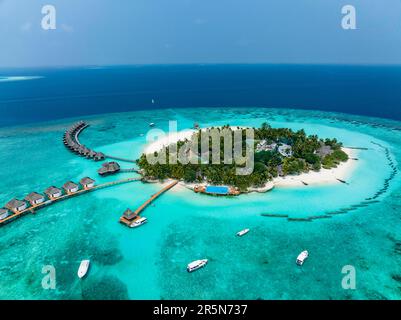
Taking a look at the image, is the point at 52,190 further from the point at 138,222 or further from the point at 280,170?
the point at 280,170

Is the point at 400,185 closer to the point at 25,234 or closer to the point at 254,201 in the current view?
the point at 254,201

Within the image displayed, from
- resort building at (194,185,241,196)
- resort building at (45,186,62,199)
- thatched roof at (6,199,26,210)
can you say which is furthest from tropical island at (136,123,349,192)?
thatched roof at (6,199,26,210)

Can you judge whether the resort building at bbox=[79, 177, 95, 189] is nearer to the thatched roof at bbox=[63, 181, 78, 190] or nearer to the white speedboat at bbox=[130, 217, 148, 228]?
the thatched roof at bbox=[63, 181, 78, 190]

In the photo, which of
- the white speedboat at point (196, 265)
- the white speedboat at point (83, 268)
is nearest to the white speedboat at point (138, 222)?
the white speedboat at point (83, 268)

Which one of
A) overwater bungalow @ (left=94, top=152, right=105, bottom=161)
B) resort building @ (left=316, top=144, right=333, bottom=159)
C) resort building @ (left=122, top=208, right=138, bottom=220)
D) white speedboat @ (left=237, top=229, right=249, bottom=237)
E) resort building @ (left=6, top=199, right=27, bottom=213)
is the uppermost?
resort building @ (left=316, top=144, right=333, bottom=159)

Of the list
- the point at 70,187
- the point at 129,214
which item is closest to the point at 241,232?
the point at 129,214

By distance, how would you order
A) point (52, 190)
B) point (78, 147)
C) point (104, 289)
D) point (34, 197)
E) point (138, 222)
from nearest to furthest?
point (104, 289)
point (138, 222)
point (34, 197)
point (52, 190)
point (78, 147)
